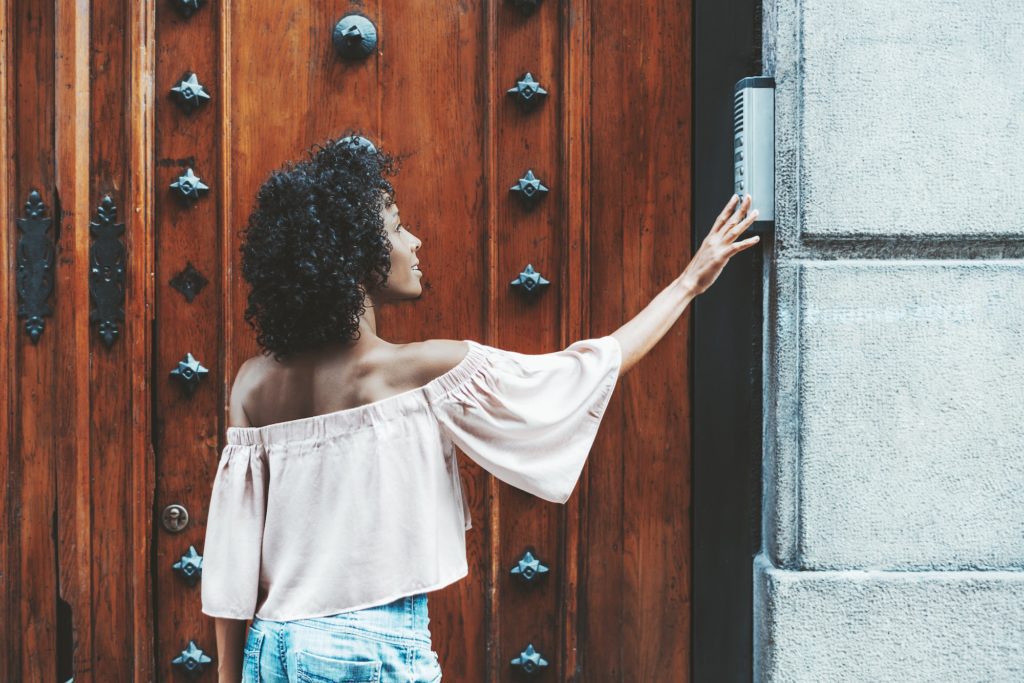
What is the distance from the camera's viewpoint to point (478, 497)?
6.74 ft

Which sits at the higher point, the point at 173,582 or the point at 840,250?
the point at 840,250

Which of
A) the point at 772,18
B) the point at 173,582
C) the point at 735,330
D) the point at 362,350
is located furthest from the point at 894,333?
the point at 173,582

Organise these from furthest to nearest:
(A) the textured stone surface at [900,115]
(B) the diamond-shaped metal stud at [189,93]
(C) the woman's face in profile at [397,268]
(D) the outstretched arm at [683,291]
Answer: (B) the diamond-shaped metal stud at [189,93], (A) the textured stone surface at [900,115], (D) the outstretched arm at [683,291], (C) the woman's face in profile at [397,268]

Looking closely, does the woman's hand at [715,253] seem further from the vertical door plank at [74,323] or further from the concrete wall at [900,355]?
the vertical door plank at [74,323]

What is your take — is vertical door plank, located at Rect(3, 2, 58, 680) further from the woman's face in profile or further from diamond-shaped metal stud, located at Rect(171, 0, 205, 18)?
the woman's face in profile

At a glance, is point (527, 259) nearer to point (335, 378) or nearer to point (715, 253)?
point (715, 253)

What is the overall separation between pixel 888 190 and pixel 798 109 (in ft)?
0.92

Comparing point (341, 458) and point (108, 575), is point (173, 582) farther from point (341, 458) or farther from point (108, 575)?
point (341, 458)

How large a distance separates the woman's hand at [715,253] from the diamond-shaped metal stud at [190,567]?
135 cm

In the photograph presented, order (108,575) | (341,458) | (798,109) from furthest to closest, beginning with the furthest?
(108,575) → (798,109) → (341,458)

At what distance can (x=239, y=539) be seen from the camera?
1.49 meters

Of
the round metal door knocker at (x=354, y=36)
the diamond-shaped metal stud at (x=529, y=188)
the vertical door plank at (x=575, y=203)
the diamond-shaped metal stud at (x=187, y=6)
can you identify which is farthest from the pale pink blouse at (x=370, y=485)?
the diamond-shaped metal stud at (x=187, y=6)

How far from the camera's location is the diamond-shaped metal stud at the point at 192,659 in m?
2.01

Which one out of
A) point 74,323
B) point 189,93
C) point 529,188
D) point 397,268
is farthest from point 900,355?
point 74,323
